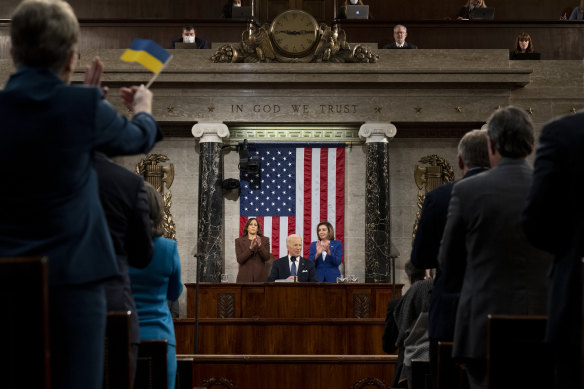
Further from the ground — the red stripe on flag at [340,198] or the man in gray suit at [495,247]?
the red stripe on flag at [340,198]

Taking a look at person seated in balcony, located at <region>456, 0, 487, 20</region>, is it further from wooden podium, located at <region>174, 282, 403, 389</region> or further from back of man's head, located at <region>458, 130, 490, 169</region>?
back of man's head, located at <region>458, 130, 490, 169</region>

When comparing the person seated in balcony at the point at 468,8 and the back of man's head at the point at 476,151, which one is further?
the person seated in balcony at the point at 468,8

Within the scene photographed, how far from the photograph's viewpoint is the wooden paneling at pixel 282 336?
8828 mm

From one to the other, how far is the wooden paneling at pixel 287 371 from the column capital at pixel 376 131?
6.29 metres

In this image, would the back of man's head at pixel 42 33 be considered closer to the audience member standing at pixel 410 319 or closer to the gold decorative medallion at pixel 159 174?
the audience member standing at pixel 410 319

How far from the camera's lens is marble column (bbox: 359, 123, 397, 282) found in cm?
1252

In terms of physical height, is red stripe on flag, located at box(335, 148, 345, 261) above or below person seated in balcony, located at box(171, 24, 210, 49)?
below

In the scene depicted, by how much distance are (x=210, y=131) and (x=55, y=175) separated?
10566 millimetres

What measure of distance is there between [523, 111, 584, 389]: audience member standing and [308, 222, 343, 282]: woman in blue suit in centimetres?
894

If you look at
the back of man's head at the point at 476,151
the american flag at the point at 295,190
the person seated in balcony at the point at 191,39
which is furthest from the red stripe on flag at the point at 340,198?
the back of man's head at the point at 476,151

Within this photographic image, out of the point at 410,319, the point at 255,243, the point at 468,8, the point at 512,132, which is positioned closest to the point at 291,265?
the point at 255,243

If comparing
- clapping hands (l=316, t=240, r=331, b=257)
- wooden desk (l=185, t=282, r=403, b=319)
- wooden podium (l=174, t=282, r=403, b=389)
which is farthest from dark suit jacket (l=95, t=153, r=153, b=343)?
clapping hands (l=316, t=240, r=331, b=257)

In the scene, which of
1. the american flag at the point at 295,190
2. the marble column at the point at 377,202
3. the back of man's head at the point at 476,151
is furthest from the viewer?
the american flag at the point at 295,190

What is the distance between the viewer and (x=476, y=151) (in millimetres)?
3607
